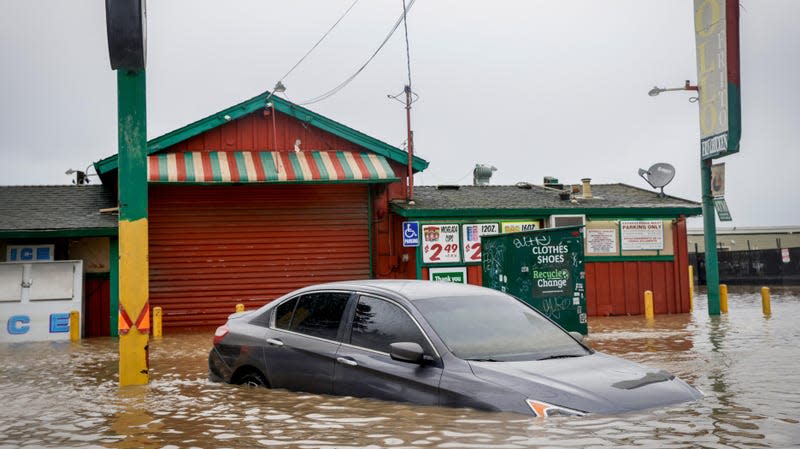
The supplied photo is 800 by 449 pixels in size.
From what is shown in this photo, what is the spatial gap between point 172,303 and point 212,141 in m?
4.33

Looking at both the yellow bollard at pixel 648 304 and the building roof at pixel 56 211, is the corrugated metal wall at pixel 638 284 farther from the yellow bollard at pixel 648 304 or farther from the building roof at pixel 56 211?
the building roof at pixel 56 211

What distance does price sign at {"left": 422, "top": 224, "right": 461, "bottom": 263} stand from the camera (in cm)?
1969

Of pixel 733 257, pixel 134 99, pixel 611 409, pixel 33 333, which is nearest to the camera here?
pixel 611 409

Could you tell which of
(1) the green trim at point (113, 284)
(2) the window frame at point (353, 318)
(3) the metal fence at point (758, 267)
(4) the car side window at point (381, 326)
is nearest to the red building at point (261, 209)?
(1) the green trim at point (113, 284)

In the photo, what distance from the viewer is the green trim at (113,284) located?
18.4m

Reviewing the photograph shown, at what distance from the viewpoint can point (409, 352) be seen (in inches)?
224

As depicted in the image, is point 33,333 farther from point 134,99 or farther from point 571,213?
point 571,213

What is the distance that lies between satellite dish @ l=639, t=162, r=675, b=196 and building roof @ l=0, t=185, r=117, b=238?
15.5 meters

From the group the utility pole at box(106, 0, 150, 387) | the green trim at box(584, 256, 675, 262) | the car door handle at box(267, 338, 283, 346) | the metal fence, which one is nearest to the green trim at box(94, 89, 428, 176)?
the green trim at box(584, 256, 675, 262)

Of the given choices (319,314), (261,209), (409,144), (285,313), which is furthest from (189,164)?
(319,314)

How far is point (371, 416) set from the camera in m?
5.68

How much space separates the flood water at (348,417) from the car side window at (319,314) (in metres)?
0.60

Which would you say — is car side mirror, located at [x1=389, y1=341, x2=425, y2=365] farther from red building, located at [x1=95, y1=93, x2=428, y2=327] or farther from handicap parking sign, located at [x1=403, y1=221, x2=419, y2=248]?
handicap parking sign, located at [x1=403, y1=221, x2=419, y2=248]

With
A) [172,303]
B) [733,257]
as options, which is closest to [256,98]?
[172,303]
